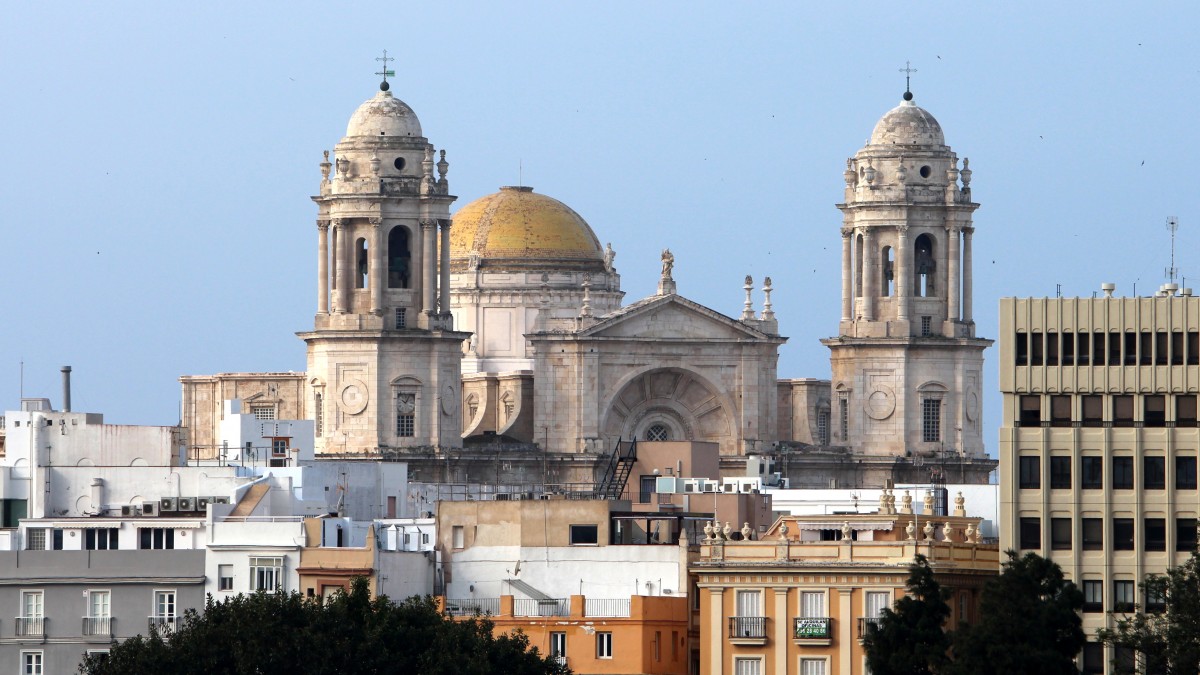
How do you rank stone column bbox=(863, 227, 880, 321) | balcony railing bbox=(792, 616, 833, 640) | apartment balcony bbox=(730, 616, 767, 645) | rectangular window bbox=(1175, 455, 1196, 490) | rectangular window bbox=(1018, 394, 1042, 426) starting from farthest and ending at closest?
1. stone column bbox=(863, 227, 880, 321)
2. rectangular window bbox=(1018, 394, 1042, 426)
3. rectangular window bbox=(1175, 455, 1196, 490)
4. apartment balcony bbox=(730, 616, 767, 645)
5. balcony railing bbox=(792, 616, 833, 640)

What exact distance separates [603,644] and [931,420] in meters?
61.1

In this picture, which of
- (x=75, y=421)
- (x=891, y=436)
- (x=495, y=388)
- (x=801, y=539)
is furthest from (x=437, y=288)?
(x=801, y=539)

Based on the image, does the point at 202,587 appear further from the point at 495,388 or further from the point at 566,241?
the point at 566,241

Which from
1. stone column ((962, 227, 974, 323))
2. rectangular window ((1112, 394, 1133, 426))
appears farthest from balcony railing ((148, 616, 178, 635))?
stone column ((962, 227, 974, 323))

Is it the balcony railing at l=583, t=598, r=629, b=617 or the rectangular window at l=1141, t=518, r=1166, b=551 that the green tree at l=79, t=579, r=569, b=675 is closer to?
the balcony railing at l=583, t=598, r=629, b=617

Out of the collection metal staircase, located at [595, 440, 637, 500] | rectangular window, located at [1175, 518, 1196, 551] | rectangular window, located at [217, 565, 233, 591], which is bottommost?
rectangular window, located at [217, 565, 233, 591]

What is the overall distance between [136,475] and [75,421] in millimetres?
4756

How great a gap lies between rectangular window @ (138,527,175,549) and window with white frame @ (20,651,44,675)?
4.77 meters

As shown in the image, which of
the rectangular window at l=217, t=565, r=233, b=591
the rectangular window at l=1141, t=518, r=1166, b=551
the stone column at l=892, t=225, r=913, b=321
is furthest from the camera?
the stone column at l=892, t=225, r=913, b=321

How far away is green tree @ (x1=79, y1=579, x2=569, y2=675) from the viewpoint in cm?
10694

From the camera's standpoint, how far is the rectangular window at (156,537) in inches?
4663

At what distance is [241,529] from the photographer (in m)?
117

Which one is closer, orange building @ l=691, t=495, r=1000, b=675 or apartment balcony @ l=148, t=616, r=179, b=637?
orange building @ l=691, t=495, r=1000, b=675

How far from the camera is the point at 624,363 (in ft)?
560
